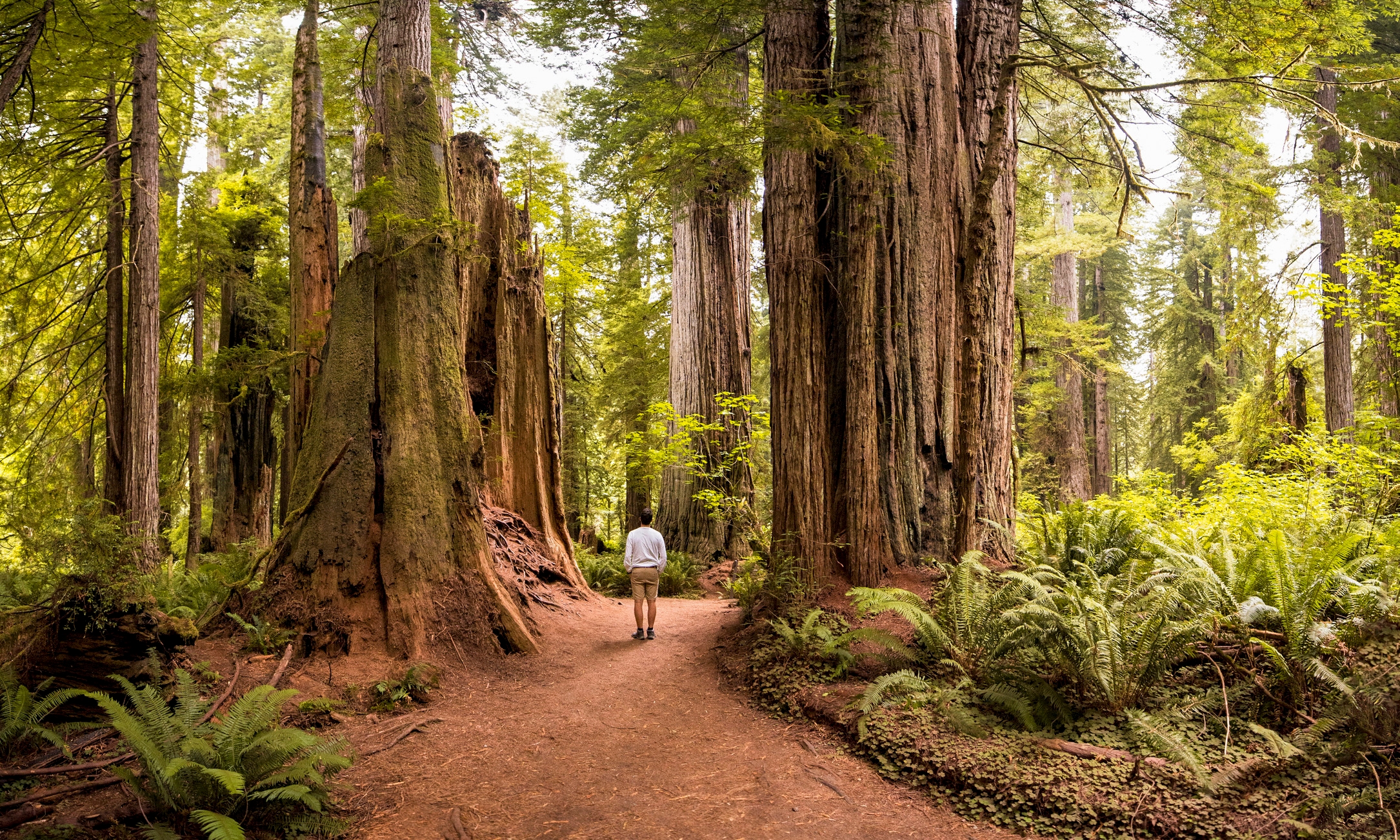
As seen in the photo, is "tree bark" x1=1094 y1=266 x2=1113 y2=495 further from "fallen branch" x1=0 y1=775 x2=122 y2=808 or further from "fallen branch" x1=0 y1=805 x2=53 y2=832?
"fallen branch" x1=0 y1=805 x2=53 y2=832

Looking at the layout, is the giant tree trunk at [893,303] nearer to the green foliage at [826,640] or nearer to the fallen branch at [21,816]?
the green foliage at [826,640]

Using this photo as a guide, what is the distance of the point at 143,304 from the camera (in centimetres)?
894

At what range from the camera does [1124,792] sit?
3.77 metres

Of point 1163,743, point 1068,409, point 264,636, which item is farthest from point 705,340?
point 1068,409

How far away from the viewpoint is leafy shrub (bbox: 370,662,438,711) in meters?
5.68

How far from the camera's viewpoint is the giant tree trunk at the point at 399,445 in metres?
6.44

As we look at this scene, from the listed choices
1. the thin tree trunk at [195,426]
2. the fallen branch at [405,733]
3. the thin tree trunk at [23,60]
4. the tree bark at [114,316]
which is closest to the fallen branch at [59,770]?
the fallen branch at [405,733]

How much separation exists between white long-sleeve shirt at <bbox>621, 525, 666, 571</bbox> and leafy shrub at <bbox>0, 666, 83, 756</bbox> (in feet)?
16.3

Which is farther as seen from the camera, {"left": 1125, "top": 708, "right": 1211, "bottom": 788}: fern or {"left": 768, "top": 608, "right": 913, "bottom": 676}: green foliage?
{"left": 768, "top": 608, "right": 913, "bottom": 676}: green foliage

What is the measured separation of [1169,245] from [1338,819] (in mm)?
33608

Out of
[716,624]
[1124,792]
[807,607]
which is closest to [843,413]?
[807,607]

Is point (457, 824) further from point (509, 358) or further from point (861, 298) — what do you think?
point (509, 358)

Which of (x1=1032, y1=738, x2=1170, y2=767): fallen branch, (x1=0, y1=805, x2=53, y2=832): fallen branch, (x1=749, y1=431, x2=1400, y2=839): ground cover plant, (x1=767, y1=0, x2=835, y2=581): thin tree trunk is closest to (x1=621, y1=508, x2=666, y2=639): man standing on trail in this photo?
(x1=767, y1=0, x2=835, y2=581): thin tree trunk

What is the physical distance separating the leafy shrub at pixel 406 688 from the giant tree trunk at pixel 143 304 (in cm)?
492
